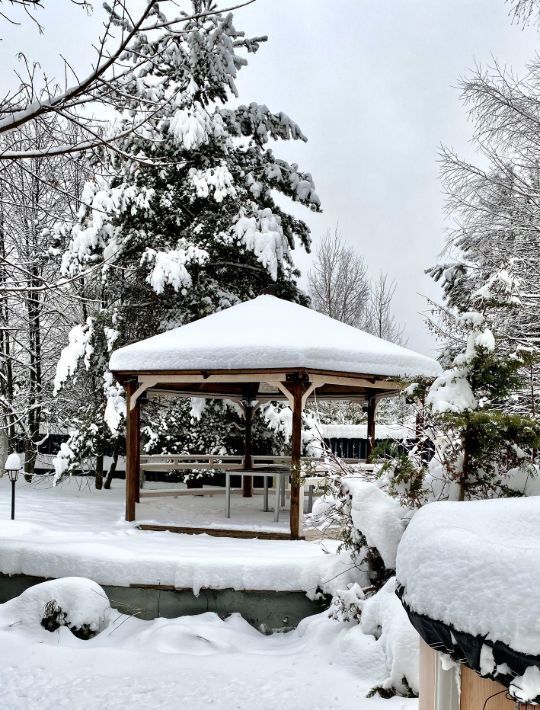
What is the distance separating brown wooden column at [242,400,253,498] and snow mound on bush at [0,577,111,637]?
4.82 meters

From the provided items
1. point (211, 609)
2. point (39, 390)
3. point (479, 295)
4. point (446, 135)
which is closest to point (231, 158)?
point (39, 390)

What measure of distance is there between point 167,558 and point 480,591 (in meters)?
5.56

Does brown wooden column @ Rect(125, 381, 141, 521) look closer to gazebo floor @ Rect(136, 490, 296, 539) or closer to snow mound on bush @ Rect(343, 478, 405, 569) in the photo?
gazebo floor @ Rect(136, 490, 296, 539)

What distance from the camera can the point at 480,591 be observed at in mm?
2277

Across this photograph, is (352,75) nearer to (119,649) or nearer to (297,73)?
(297,73)

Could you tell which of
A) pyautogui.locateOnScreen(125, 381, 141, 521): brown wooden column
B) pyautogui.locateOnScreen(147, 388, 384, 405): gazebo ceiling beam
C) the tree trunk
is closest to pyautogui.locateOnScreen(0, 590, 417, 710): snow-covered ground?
pyautogui.locateOnScreen(125, 381, 141, 521): brown wooden column

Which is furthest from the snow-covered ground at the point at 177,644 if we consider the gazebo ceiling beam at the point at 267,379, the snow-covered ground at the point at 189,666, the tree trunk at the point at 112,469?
the tree trunk at the point at 112,469

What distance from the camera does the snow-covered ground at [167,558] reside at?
281 inches

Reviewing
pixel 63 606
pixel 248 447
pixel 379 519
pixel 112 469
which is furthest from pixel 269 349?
pixel 112 469

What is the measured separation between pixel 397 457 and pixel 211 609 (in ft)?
7.96

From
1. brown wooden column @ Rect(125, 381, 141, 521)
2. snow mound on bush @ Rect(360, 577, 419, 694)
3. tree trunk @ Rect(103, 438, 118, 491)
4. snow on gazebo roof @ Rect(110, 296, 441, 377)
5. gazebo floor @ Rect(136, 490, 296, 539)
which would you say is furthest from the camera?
tree trunk @ Rect(103, 438, 118, 491)

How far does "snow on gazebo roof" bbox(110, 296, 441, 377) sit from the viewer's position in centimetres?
845

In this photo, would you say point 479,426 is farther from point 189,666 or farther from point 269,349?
point 189,666

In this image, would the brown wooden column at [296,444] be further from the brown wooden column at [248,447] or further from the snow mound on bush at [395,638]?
the brown wooden column at [248,447]
